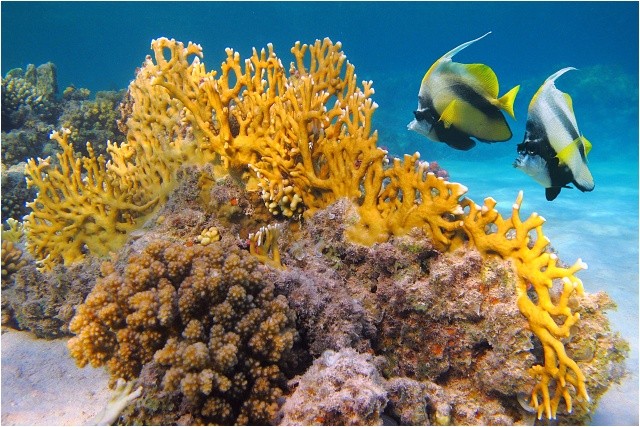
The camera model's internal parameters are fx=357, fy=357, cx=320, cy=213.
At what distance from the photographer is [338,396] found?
2.04 meters

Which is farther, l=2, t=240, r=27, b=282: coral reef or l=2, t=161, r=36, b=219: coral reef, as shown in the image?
l=2, t=161, r=36, b=219: coral reef

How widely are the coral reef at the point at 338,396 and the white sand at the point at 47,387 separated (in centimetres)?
181

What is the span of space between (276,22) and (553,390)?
115 metres

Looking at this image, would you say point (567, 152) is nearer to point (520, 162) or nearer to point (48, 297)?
point (520, 162)

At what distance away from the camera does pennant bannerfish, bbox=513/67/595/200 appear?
7.30 ft

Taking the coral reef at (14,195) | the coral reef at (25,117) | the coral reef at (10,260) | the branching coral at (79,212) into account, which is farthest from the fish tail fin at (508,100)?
the coral reef at (25,117)

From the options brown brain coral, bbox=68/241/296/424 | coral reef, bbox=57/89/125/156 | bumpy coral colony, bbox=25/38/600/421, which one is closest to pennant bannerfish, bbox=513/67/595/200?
bumpy coral colony, bbox=25/38/600/421

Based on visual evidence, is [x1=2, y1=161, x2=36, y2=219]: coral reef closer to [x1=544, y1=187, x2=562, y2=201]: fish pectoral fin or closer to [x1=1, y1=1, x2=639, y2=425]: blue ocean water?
[x1=544, y1=187, x2=562, y2=201]: fish pectoral fin

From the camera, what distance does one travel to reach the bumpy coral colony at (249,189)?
2.30 metres

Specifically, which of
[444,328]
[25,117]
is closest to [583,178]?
[444,328]

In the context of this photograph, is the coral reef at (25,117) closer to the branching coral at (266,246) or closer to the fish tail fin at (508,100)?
the branching coral at (266,246)

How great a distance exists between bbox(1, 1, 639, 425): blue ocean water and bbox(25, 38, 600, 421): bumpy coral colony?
5.95 ft

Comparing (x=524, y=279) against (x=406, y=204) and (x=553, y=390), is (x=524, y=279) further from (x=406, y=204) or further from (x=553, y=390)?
(x=406, y=204)

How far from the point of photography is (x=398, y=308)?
113 inches
